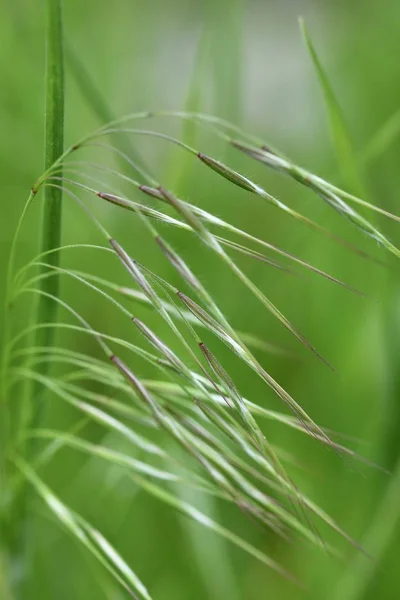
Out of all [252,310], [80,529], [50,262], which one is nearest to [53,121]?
[50,262]

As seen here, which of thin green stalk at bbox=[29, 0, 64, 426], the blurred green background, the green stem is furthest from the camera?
the blurred green background

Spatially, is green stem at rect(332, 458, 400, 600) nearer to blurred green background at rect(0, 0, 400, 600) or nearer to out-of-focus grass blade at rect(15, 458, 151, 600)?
blurred green background at rect(0, 0, 400, 600)

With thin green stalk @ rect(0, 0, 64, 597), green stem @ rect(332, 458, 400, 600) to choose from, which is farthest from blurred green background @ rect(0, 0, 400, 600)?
thin green stalk @ rect(0, 0, 64, 597)

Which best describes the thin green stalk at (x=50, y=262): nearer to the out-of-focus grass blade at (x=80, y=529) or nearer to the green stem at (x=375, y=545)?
the out-of-focus grass blade at (x=80, y=529)

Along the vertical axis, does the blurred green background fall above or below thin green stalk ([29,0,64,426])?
below

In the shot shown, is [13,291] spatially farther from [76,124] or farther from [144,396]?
[76,124]

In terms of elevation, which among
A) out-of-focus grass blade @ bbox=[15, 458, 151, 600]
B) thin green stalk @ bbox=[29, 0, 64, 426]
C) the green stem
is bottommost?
the green stem

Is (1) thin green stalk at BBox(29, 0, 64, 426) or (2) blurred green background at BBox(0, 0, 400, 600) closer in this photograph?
(1) thin green stalk at BBox(29, 0, 64, 426)

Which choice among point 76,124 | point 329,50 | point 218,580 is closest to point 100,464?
point 218,580

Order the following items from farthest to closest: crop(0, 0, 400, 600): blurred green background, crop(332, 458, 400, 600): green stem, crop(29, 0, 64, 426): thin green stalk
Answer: crop(0, 0, 400, 600): blurred green background
crop(332, 458, 400, 600): green stem
crop(29, 0, 64, 426): thin green stalk
